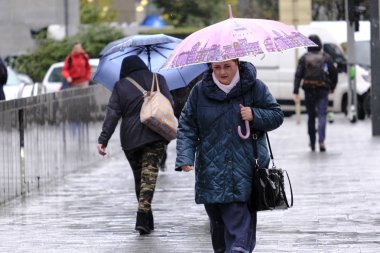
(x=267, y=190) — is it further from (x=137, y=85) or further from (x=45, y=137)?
(x=45, y=137)

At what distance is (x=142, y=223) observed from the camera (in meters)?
11.3

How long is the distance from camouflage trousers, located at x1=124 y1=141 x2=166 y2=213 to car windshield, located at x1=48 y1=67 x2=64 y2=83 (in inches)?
848

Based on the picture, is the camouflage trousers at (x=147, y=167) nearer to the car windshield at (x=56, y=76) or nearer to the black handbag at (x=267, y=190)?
the black handbag at (x=267, y=190)

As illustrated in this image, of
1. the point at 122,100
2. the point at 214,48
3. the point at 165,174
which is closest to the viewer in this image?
the point at 214,48

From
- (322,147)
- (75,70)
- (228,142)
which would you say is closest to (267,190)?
(228,142)

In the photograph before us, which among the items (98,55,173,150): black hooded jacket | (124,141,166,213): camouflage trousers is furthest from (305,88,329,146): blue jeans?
(124,141,166,213): camouflage trousers

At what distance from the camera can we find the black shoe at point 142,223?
1129 centimetres

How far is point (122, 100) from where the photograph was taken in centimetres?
1153

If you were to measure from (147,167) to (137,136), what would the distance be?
27 centimetres

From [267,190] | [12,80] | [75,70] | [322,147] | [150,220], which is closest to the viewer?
[267,190]

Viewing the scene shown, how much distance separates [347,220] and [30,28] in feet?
109

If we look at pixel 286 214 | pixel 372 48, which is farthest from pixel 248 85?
pixel 372 48

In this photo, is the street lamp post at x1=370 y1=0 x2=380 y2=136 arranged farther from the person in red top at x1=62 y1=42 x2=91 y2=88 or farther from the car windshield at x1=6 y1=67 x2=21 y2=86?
the car windshield at x1=6 y1=67 x2=21 y2=86

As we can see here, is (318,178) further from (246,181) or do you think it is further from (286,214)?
(246,181)
